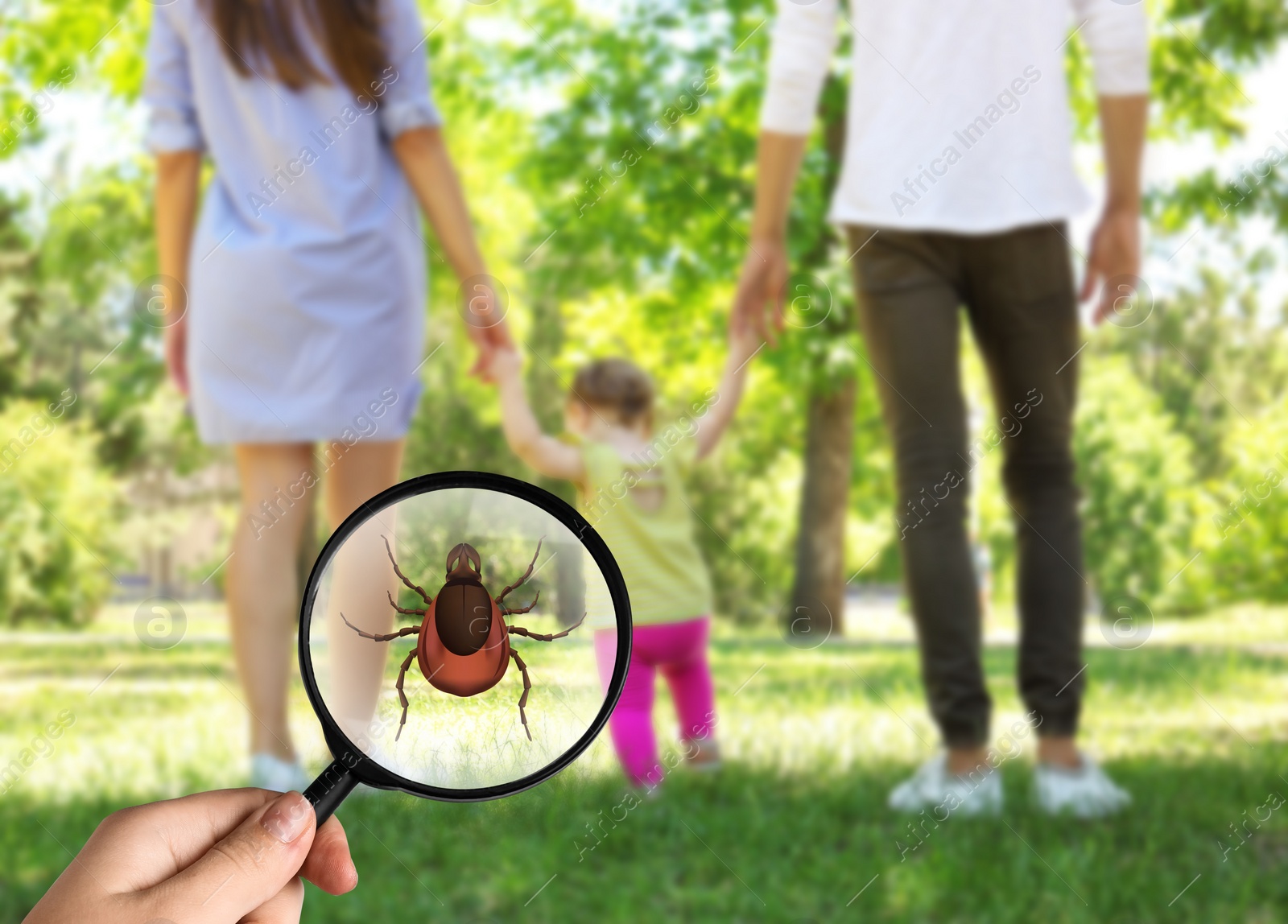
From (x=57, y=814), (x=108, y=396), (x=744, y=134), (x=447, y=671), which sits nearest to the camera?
(x=447, y=671)

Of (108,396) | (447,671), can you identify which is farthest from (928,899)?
(108,396)

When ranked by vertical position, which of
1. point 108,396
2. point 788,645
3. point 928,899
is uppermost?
point 928,899

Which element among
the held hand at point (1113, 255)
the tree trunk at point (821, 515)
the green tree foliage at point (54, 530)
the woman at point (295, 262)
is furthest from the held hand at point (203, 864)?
the green tree foliage at point (54, 530)

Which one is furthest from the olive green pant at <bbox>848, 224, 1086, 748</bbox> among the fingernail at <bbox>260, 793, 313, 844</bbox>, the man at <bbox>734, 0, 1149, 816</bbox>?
the fingernail at <bbox>260, 793, 313, 844</bbox>

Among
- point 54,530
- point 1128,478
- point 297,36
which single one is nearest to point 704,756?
point 297,36

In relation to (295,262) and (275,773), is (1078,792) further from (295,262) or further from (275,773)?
(295,262)

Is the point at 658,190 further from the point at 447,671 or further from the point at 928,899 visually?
the point at 447,671

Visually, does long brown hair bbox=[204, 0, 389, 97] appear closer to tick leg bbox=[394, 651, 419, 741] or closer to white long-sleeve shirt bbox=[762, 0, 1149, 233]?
white long-sleeve shirt bbox=[762, 0, 1149, 233]
